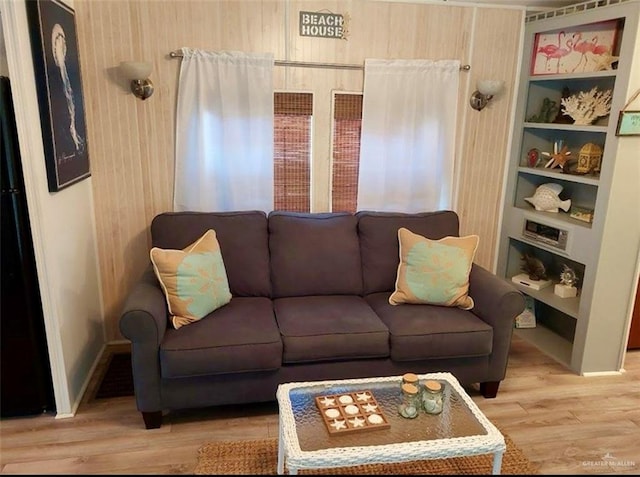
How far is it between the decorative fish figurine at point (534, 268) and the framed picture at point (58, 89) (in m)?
3.05

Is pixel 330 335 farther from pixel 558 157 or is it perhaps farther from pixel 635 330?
pixel 635 330

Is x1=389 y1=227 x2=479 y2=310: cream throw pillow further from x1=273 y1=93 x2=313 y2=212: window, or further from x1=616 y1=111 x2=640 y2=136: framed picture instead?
x1=616 y1=111 x2=640 y2=136: framed picture

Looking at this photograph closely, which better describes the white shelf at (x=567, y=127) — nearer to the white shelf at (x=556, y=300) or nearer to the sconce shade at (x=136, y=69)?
the white shelf at (x=556, y=300)

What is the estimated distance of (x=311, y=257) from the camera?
2.95m

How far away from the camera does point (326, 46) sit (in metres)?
3.11

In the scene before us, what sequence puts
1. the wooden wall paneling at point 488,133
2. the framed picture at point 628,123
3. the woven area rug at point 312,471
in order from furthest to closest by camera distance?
the wooden wall paneling at point 488,133 → the framed picture at point 628,123 → the woven area rug at point 312,471

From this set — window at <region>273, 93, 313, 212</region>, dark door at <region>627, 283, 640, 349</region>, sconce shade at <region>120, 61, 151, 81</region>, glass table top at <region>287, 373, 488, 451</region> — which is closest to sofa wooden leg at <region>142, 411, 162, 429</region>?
glass table top at <region>287, 373, 488, 451</region>

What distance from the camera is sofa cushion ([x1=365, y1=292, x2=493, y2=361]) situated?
8.24 ft

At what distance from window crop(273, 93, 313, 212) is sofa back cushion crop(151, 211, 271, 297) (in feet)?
1.47

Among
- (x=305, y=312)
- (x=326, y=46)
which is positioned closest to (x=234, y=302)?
(x=305, y=312)

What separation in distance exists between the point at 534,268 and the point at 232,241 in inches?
86.0

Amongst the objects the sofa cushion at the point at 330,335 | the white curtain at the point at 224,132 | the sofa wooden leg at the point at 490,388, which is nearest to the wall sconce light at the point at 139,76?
the white curtain at the point at 224,132

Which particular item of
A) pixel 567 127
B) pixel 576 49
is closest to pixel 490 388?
pixel 567 127

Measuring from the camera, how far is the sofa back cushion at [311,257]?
2.93 meters
